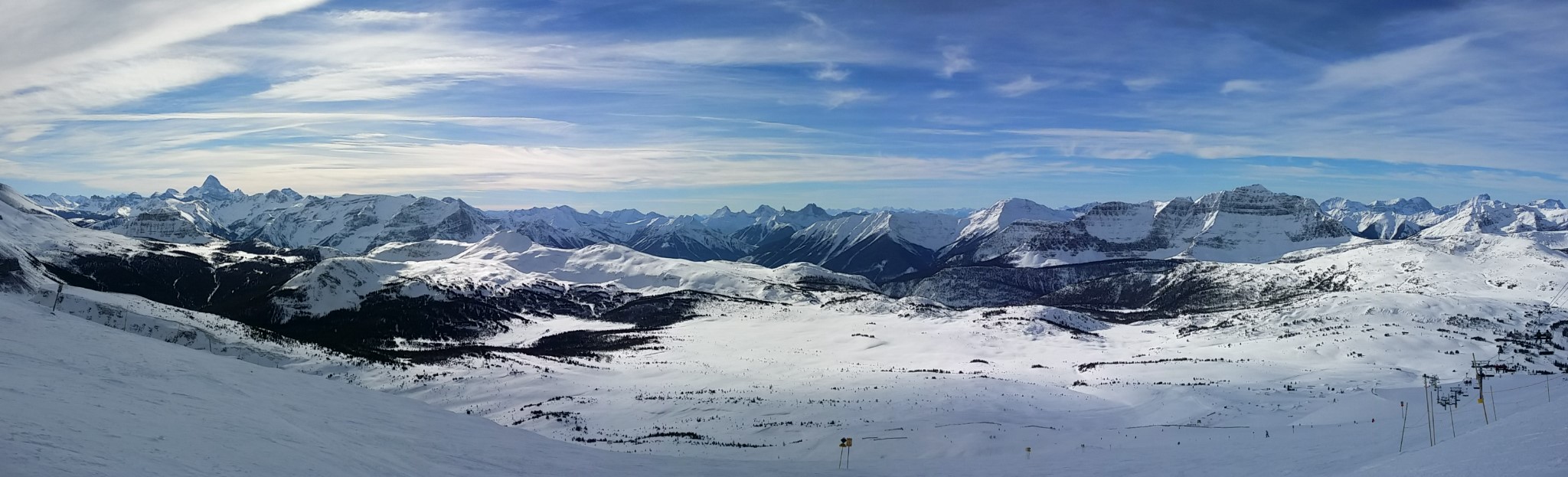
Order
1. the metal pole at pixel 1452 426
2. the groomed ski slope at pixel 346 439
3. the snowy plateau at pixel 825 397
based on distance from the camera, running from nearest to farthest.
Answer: the groomed ski slope at pixel 346 439
the snowy plateau at pixel 825 397
the metal pole at pixel 1452 426

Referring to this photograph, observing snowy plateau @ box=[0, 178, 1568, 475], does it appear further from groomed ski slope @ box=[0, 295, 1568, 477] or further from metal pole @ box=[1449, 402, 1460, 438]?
metal pole @ box=[1449, 402, 1460, 438]

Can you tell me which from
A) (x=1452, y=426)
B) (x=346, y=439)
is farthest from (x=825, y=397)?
(x=346, y=439)

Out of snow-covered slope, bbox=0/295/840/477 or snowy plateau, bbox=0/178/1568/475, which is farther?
snowy plateau, bbox=0/178/1568/475

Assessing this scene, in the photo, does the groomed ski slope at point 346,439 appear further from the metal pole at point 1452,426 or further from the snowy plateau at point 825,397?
the metal pole at point 1452,426

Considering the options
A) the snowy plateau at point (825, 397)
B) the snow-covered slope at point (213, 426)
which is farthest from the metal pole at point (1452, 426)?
the snow-covered slope at point (213, 426)

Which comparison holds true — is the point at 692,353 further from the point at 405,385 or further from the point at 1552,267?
the point at 1552,267

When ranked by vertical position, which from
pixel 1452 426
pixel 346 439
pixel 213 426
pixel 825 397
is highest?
pixel 213 426

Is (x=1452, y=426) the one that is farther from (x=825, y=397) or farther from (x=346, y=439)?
(x=346, y=439)

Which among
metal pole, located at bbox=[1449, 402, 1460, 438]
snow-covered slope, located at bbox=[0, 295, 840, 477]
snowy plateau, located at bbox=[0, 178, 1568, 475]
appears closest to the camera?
snow-covered slope, located at bbox=[0, 295, 840, 477]

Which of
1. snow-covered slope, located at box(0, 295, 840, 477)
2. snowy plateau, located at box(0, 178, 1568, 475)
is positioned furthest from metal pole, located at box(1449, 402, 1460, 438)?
snow-covered slope, located at box(0, 295, 840, 477)
